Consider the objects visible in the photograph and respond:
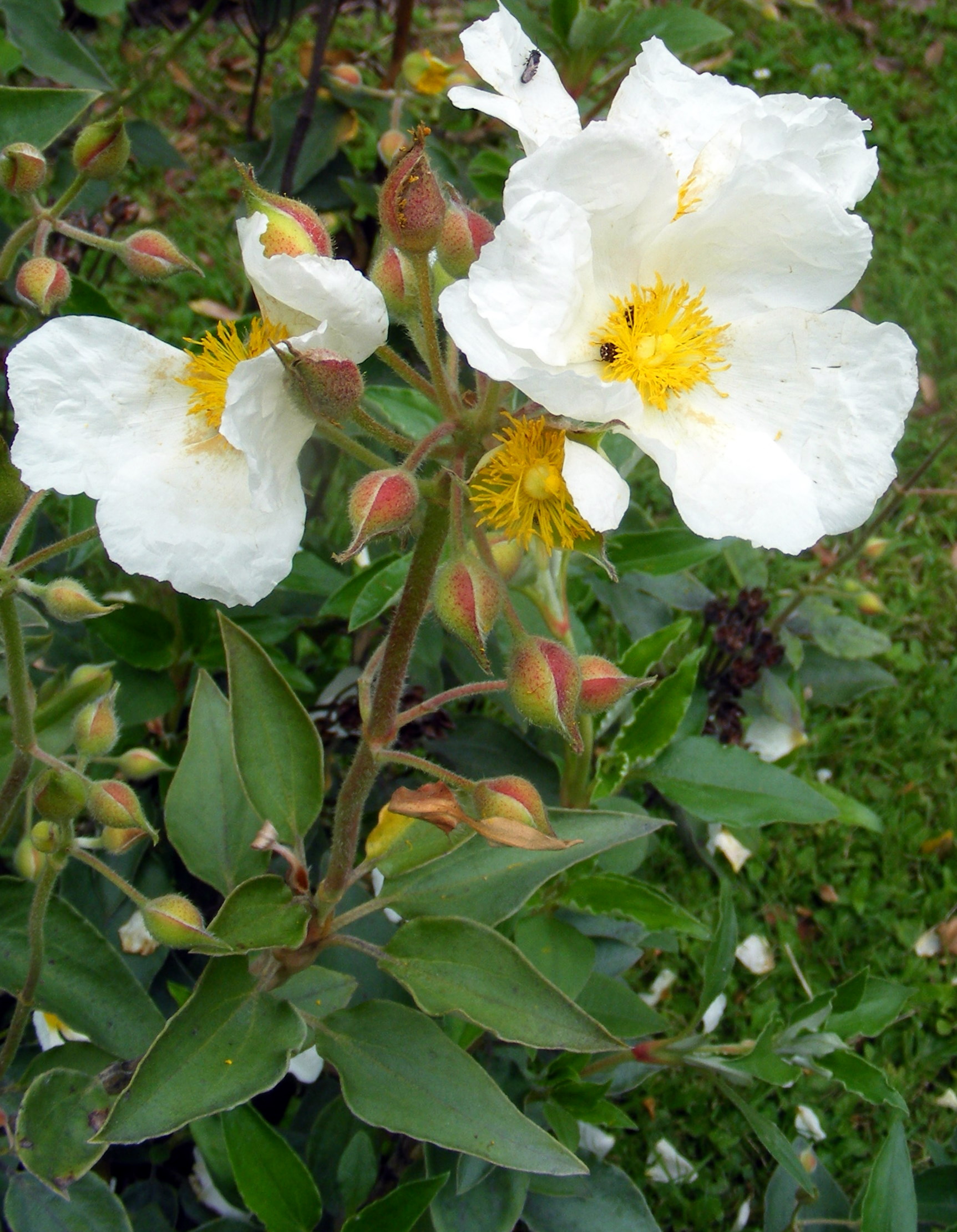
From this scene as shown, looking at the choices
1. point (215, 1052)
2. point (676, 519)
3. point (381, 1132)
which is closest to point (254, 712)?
point (215, 1052)

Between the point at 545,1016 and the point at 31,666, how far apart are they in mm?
1190

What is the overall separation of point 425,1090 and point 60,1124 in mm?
445

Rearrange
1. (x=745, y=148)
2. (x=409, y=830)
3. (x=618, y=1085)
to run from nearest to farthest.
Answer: (x=745, y=148) → (x=409, y=830) → (x=618, y=1085)

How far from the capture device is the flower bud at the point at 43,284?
1372 mm

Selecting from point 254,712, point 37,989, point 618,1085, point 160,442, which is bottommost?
point 618,1085

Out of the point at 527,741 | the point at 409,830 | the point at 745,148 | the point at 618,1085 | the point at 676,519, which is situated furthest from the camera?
the point at 676,519

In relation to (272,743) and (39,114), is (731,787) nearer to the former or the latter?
(272,743)

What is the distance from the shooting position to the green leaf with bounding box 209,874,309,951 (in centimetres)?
129

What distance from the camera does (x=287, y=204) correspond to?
1.10 m

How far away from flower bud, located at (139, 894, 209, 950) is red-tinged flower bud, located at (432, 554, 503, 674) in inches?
17.6

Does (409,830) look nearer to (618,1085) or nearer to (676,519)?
(618,1085)

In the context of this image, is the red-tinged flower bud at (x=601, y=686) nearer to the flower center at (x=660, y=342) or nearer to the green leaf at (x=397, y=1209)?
the flower center at (x=660, y=342)

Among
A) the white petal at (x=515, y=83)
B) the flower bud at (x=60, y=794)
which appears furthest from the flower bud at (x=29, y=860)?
the white petal at (x=515, y=83)

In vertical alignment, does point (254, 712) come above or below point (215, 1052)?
above
